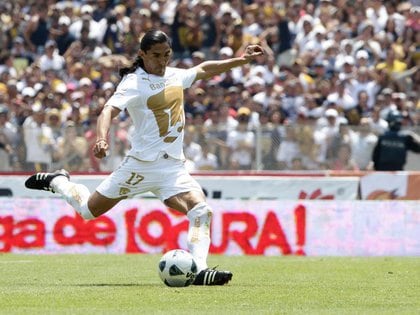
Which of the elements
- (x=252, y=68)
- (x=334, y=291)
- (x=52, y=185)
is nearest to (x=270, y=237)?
(x=52, y=185)

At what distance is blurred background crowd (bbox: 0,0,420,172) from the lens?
21.3m

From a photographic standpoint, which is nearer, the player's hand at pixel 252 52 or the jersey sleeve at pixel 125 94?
the jersey sleeve at pixel 125 94

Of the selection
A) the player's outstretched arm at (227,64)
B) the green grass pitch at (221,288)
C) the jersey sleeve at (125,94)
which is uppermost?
the player's outstretched arm at (227,64)

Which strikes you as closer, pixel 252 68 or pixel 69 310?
pixel 69 310

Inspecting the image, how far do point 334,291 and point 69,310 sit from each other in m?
2.88

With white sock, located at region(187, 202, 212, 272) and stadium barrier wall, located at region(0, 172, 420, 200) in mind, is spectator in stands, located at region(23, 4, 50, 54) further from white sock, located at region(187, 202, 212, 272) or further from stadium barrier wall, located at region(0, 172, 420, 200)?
white sock, located at region(187, 202, 212, 272)

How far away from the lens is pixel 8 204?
61.0 feet

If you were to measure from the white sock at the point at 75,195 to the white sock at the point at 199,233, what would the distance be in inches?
47.1

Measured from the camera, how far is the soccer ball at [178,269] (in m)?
11.4

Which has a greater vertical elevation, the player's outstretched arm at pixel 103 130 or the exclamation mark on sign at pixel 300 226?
the player's outstretched arm at pixel 103 130

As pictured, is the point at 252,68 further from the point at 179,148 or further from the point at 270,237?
the point at 179,148

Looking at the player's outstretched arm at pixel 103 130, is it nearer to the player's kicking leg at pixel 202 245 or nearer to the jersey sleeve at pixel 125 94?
the jersey sleeve at pixel 125 94

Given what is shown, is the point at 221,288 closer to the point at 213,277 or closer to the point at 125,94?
the point at 213,277

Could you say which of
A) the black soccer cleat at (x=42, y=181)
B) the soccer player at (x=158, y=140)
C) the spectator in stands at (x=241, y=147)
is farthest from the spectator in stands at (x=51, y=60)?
the soccer player at (x=158, y=140)
